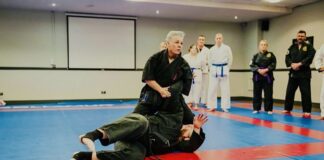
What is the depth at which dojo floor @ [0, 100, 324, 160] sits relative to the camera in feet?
9.45

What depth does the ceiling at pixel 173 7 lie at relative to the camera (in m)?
7.73

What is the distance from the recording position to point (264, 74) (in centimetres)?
641

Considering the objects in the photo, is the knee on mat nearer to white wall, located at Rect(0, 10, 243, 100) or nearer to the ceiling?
the ceiling

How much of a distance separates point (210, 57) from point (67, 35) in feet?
14.2

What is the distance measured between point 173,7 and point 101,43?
8.23 ft

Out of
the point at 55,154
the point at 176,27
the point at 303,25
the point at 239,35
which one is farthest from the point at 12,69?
the point at 303,25

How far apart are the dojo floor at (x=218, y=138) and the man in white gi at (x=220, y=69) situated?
50.9 inches

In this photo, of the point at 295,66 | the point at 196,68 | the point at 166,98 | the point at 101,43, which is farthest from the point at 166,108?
the point at 101,43

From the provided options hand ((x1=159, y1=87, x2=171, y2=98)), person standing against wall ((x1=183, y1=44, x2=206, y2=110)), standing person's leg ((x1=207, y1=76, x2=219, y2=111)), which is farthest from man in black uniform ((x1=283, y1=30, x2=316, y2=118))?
hand ((x1=159, y1=87, x2=171, y2=98))

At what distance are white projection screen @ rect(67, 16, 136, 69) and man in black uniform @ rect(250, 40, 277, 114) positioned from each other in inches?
167

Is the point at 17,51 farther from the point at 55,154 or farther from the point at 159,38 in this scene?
the point at 55,154

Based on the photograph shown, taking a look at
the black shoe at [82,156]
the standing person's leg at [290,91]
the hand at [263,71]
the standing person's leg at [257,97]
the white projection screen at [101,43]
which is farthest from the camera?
the white projection screen at [101,43]

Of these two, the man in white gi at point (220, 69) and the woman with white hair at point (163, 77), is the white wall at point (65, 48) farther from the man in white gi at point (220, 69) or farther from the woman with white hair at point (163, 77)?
the woman with white hair at point (163, 77)

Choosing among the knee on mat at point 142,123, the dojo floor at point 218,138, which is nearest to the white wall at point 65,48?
the dojo floor at point 218,138
